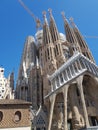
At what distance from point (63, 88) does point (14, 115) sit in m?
12.0

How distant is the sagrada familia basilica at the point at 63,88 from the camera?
25803mm

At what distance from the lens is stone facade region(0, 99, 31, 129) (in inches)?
648

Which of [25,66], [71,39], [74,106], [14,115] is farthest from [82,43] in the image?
[14,115]

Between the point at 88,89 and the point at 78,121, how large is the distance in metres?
A: 8.09

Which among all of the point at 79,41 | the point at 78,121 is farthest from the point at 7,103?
the point at 79,41

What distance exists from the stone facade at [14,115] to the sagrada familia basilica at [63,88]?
8750 mm

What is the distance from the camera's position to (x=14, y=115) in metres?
17.0

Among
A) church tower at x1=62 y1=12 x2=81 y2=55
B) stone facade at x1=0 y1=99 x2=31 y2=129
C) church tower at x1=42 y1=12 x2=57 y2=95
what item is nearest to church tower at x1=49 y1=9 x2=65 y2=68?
church tower at x1=42 y1=12 x2=57 y2=95

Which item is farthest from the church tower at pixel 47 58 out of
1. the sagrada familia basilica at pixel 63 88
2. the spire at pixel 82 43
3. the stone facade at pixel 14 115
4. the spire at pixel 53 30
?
the stone facade at pixel 14 115

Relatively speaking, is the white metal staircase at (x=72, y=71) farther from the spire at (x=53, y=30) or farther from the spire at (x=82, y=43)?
the spire at (x=53, y=30)

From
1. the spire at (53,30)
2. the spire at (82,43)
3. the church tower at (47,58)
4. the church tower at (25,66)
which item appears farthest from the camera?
the spire at (53,30)

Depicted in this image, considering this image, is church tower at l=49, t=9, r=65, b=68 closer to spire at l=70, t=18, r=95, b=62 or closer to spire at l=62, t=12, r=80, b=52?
spire at l=62, t=12, r=80, b=52

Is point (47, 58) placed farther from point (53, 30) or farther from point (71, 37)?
point (71, 37)

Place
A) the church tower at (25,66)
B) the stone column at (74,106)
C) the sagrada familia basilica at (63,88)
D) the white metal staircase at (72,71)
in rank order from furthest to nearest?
the church tower at (25,66) < the white metal staircase at (72,71) < the sagrada familia basilica at (63,88) < the stone column at (74,106)
